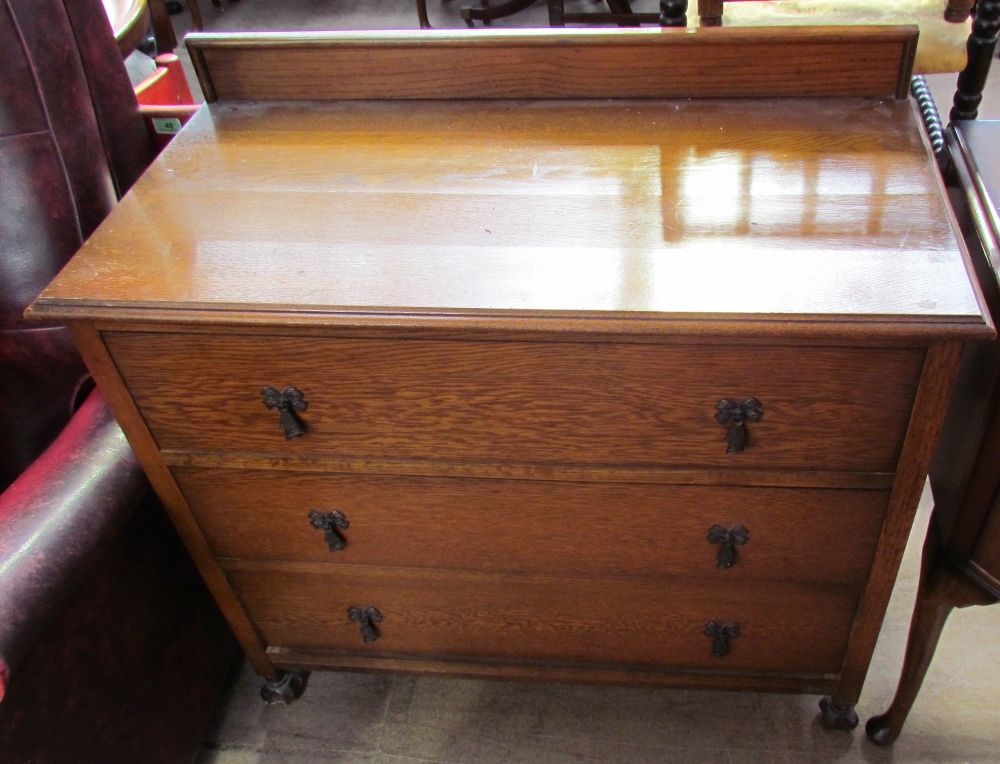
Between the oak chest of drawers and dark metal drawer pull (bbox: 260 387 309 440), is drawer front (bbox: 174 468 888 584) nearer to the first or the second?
the oak chest of drawers

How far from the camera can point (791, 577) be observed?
111cm

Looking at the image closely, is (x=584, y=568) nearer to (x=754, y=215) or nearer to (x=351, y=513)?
(x=351, y=513)

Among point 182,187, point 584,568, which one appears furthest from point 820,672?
point 182,187

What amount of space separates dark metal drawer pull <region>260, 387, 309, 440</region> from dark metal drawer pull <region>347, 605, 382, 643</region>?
0.40 metres

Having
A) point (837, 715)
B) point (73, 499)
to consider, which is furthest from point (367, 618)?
point (837, 715)

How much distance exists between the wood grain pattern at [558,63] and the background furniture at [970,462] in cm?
14

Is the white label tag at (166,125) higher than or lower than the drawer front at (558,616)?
higher

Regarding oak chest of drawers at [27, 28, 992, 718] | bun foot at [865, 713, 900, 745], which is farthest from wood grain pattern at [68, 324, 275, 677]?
bun foot at [865, 713, 900, 745]

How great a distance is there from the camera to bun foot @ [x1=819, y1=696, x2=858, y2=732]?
1.32 metres

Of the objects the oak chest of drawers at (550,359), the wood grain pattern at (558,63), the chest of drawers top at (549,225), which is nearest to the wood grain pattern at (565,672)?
the oak chest of drawers at (550,359)

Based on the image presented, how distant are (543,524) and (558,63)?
0.61 metres

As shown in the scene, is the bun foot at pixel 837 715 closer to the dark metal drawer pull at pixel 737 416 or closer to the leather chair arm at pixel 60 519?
the dark metal drawer pull at pixel 737 416

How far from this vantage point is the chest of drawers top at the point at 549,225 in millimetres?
816

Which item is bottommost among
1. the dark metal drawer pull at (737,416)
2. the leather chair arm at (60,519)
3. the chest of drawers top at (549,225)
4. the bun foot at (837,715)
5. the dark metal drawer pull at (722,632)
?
the bun foot at (837,715)
